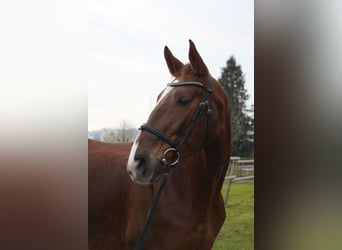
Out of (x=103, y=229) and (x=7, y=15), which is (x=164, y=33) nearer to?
(x=7, y=15)

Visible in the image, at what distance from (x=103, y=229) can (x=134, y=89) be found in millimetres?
595

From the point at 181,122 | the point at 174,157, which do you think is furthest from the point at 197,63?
the point at 174,157

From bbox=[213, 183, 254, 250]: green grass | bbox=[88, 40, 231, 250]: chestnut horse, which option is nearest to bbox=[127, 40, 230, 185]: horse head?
bbox=[88, 40, 231, 250]: chestnut horse

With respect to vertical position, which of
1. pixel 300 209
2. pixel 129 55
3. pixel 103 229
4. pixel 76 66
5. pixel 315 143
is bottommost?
pixel 103 229

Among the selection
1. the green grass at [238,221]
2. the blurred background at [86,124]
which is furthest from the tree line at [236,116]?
the blurred background at [86,124]

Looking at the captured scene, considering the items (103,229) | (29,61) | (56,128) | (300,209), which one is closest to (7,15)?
(29,61)

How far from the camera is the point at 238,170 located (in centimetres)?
123

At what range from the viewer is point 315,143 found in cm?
83

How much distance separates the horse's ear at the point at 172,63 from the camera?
1.13 meters

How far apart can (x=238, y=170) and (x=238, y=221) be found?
19cm

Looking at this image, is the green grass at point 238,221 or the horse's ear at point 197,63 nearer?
the horse's ear at point 197,63

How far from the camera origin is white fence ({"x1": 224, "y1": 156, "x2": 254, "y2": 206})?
1.20 metres

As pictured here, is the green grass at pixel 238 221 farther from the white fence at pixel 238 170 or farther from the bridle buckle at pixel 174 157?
the bridle buckle at pixel 174 157

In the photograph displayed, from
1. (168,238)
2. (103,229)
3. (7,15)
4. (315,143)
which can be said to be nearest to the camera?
(7,15)
